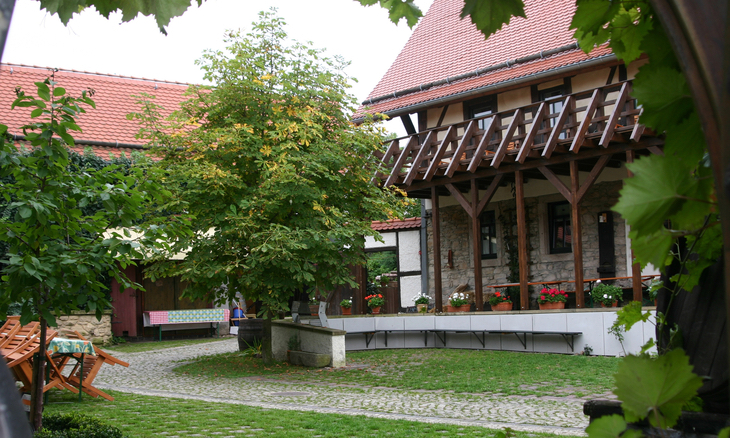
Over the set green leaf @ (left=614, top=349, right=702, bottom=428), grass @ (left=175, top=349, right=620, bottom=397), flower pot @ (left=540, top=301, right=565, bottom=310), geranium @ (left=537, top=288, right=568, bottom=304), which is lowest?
grass @ (left=175, top=349, right=620, bottom=397)

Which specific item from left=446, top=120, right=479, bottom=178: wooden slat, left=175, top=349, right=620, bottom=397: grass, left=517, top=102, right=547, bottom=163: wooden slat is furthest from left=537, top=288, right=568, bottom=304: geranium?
left=446, top=120, right=479, bottom=178: wooden slat

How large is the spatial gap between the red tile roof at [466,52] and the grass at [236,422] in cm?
985

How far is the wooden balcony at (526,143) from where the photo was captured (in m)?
12.7

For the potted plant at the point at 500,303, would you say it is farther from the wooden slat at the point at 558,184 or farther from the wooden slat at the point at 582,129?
the wooden slat at the point at 582,129

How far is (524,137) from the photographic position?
47.2 ft

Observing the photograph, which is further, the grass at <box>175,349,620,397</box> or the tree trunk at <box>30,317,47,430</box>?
the grass at <box>175,349,620,397</box>

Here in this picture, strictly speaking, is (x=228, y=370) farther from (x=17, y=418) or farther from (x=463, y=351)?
(x=17, y=418)

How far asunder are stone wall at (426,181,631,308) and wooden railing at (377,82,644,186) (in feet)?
5.98

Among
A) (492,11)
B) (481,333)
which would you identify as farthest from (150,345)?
(492,11)

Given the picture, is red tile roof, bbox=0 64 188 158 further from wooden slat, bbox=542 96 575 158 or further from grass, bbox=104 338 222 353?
wooden slat, bbox=542 96 575 158

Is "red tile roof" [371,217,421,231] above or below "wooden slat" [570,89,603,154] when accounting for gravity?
below

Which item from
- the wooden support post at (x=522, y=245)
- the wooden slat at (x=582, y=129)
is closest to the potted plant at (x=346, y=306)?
the wooden support post at (x=522, y=245)

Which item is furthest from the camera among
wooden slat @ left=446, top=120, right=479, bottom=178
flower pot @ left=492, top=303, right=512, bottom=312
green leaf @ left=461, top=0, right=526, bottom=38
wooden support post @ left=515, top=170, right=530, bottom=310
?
flower pot @ left=492, top=303, right=512, bottom=312

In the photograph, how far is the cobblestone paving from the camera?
22.2ft
